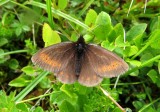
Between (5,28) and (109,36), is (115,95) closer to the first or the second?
(109,36)

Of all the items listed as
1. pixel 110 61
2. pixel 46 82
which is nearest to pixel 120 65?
pixel 110 61

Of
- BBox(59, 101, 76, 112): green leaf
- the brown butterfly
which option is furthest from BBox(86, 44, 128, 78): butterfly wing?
BBox(59, 101, 76, 112): green leaf

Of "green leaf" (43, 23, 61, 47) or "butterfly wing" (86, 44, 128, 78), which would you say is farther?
"green leaf" (43, 23, 61, 47)

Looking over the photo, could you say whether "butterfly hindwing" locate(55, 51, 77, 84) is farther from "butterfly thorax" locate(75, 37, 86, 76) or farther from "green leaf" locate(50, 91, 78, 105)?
"green leaf" locate(50, 91, 78, 105)

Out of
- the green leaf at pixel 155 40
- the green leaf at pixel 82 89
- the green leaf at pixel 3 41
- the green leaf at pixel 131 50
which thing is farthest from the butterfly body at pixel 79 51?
the green leaf at pixel 3 41

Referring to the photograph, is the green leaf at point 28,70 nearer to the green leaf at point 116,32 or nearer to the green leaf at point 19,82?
the green leaf at point 19,82

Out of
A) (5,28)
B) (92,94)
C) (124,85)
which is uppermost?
(5,28)

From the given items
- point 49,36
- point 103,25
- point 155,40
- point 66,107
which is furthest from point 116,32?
point 66,107
